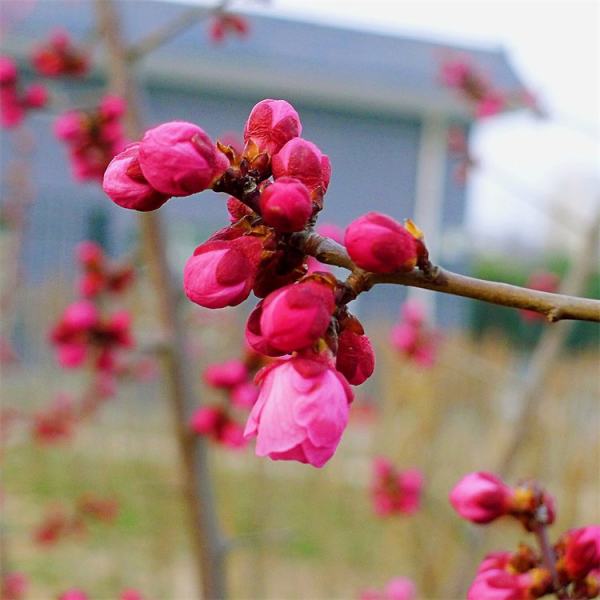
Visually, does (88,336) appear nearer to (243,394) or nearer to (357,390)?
(243,394)

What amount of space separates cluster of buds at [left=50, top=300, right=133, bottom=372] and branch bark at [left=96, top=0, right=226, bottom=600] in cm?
13

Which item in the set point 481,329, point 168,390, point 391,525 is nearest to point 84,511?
point 168,390

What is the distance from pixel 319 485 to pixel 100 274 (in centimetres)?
542

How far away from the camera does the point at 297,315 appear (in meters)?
0.77

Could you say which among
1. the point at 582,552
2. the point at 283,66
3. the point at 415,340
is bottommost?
the point at 415,340

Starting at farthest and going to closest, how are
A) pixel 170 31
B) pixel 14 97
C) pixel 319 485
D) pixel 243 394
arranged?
pixel 319 485, pixel 14 97, pixel 170 31, pixel 243 394

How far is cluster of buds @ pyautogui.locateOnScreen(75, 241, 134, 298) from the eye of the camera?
286 centimetres

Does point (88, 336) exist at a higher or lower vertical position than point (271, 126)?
lower

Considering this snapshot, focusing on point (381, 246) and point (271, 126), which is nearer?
point (381, 246)

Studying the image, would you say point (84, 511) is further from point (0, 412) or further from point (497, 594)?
point (497, 594)

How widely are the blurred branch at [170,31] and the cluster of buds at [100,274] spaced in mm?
657

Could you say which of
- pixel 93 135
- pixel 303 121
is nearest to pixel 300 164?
pixel 93 135

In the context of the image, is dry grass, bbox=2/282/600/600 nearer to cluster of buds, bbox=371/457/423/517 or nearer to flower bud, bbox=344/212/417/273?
cluster of buds, bbox=371/457/423/517

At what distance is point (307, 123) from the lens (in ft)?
40.0
